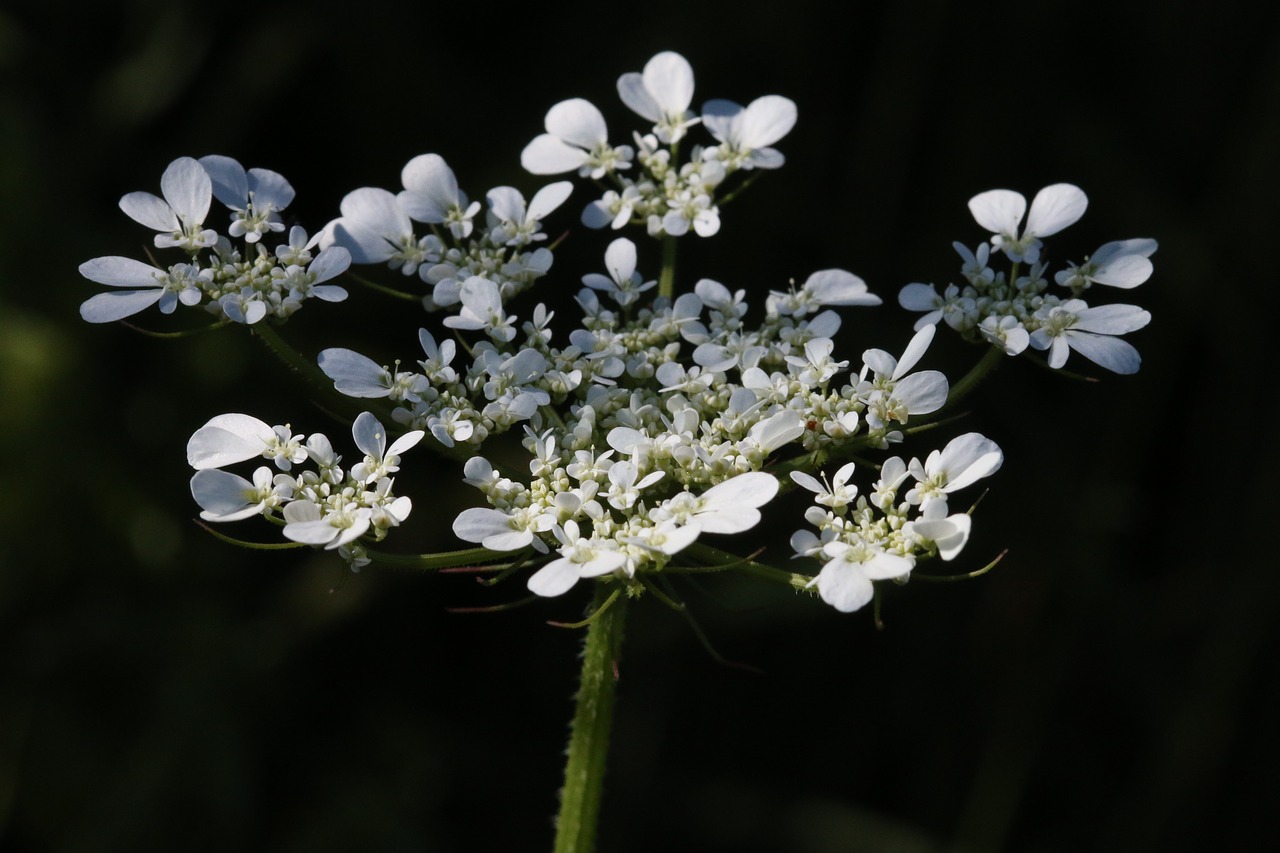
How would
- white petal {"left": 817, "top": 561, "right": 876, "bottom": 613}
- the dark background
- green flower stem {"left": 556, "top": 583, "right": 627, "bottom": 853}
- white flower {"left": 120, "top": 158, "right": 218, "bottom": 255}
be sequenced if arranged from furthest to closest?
the dark background → white flower {"left": 120, "top": 158, "right": 218, "bottom": 255} → green flower stem {"left": 556, "top": 583, "right": 627, "bottom": 853} → white petal {"left": 817, "top": 561, "right": 876, "bottom": 613}

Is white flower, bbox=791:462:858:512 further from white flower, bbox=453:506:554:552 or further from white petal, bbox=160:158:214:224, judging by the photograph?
white petal, bbox=160:158:214:224

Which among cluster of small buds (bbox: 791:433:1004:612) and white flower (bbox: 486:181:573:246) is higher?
white flower (bbox: 486:181:573:246)

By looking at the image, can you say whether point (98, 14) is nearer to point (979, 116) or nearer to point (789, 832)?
point (979, 116)

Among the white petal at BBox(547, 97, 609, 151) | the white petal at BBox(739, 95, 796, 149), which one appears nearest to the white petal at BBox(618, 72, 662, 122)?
the white petal at BBox(547, 97, 609, 151)

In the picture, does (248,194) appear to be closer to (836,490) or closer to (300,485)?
(300,485)

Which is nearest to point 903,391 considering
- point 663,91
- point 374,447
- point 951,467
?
point 951,467

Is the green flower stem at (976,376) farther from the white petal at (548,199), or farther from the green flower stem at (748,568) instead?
the white petal at (548,199)

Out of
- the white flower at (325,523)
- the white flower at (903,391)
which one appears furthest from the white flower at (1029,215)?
the white flower at (325,523)
